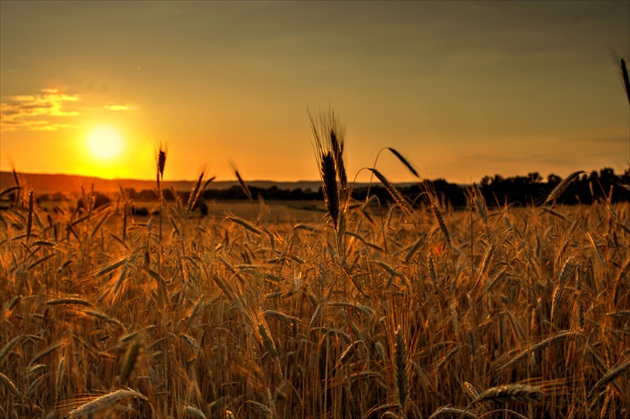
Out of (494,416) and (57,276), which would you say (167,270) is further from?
(494,416)

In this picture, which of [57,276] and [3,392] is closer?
[3,392]

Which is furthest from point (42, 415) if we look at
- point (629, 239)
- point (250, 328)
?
point (629, 239)

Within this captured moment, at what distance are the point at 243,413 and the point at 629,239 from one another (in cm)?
497

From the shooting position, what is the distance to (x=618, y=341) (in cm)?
371

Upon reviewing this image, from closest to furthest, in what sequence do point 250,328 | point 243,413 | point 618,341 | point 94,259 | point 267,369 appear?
point 250,328, point 243,413, point 267,369, point 618,341, point 94,259

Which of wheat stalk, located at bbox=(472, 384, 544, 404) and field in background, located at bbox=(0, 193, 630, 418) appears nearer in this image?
wheat stalk, located at bbox=(472, 384, 544, 404)

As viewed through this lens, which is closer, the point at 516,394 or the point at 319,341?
the point at 516,394

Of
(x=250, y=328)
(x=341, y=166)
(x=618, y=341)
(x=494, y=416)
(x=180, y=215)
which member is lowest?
(x=494, y=416)

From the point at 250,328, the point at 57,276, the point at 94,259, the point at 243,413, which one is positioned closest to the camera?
the point at 250,328

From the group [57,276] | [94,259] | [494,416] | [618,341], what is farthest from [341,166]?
[94,259]

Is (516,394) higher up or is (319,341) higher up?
(516,394)

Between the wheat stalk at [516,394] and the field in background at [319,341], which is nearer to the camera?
the wheat stalk at [516,394]

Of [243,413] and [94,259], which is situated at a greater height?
[94,259]

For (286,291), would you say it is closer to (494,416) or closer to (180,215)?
(180,215)
